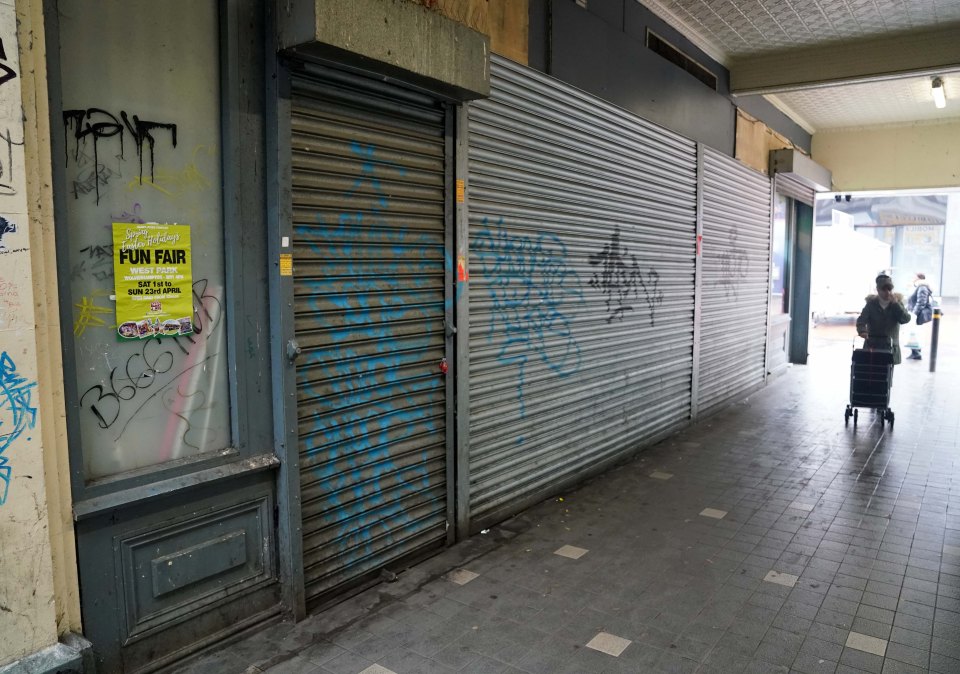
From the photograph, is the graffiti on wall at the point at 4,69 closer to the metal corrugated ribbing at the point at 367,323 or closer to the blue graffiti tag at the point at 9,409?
the blue graffiti tag at the point at 9,409

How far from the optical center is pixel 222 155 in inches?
133

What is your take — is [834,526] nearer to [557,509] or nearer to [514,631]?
[557,509]

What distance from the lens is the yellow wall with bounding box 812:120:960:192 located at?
12.5 metres

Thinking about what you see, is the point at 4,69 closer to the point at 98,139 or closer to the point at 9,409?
the point at 98,139

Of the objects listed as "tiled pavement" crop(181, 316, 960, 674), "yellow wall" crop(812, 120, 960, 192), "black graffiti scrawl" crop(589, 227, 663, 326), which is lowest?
"tiled pavement" crop(181, 316, 960, 674)

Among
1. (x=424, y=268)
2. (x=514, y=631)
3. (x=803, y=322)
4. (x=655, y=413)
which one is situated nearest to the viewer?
(x=514, y=631)

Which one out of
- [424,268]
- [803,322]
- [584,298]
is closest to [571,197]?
[584,298]

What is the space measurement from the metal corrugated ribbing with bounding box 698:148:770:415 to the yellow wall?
143 inches

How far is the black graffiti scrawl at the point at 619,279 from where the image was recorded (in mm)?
6469

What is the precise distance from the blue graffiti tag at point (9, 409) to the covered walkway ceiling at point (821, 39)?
21.3 feet

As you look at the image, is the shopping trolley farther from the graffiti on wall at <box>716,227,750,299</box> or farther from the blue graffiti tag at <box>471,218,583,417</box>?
the blue graffiti tag at <box>471,218,583,417</box>

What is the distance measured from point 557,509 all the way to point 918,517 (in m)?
2.81

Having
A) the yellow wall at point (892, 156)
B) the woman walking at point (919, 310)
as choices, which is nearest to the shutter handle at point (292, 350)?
the yellow wall at point (892, 156)

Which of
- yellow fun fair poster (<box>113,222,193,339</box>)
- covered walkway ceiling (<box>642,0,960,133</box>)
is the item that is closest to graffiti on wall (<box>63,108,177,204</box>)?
yellow fun fair poster (<box>113,222,193,339</box>)
